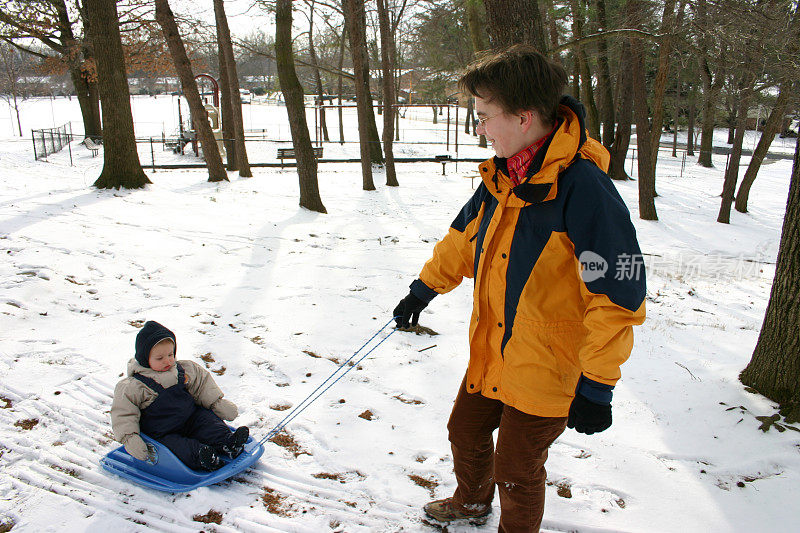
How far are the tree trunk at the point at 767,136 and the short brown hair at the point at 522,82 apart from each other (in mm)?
10459

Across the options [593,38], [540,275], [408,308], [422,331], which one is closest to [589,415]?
[540,275]

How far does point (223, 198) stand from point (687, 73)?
83.4ft

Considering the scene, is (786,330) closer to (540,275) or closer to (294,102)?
(540,275)

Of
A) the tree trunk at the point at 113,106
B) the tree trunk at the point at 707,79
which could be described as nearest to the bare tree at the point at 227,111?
the tree trunk at the point at 113,106

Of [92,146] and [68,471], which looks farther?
[92,146]

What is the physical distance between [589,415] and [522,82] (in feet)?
3.76

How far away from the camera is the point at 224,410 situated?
10.3 feet

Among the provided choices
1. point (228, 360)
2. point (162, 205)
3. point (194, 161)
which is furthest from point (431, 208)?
point (194, 161)

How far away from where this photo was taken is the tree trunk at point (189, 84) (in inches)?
478

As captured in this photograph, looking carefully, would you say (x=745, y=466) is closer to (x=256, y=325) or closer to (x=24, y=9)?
(x=256, y=325)

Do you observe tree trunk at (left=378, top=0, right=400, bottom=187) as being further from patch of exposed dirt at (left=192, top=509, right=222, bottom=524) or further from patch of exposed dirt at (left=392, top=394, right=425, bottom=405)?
patch of exposed dirt at (left=192, top=509, right=222, bottom=524)

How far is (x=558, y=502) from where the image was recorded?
8.88ft

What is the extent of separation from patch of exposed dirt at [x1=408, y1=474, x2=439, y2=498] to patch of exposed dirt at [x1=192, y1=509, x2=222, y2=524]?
101 centimetres

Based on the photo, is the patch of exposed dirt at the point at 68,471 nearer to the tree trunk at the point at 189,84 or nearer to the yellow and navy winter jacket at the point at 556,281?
the yellow and navy winter jacket at the point at 556,281
